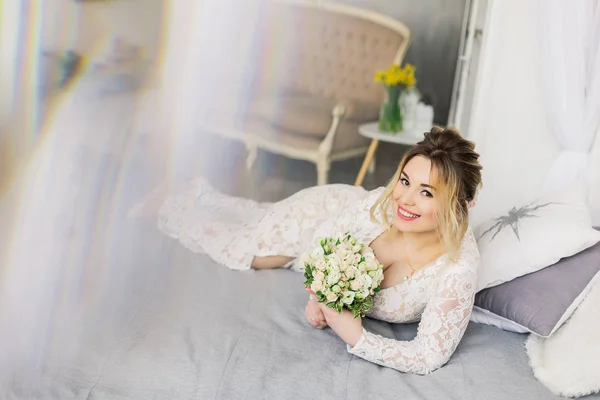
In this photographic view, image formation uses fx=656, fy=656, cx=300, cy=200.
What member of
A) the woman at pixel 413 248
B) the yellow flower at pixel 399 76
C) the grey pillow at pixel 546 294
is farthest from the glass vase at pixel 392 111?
the grey pillow at pixel 546 294

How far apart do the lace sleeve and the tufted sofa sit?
5.47ft

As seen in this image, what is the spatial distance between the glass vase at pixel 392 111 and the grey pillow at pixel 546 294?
4.59ft

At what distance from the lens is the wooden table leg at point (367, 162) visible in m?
3.42

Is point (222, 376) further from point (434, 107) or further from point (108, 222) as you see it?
point (434, 107)

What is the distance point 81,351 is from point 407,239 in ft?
3.09

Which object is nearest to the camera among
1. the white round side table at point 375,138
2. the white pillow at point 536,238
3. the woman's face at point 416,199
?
the woman's face at point 416,199

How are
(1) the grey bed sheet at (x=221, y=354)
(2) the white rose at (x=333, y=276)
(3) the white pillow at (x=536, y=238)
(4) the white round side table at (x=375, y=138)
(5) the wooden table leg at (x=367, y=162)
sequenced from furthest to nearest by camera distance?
(5) the wooden table leg at (x=367, y=162), (4) the white round side table at (x=375, y=138), (3) the white pillow at (x=536, y=238), (2) the white rose at (x=333, y=276), (1) the grey bed sheet at (x=221, y=354)

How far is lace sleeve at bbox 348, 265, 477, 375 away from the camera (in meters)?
1.70

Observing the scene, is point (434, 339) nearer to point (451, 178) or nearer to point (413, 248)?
point (413, 248)

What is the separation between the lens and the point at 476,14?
292 cm

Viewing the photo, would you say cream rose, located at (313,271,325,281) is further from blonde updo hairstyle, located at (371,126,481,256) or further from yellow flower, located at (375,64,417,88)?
yellow flower, located at (375,64,417,88)

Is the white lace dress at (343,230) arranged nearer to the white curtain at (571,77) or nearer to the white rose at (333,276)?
the white rose at (333,276)

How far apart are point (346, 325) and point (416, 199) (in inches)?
15.3

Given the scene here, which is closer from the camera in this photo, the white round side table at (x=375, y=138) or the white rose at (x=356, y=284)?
the white rose at (x=356, y=284)
